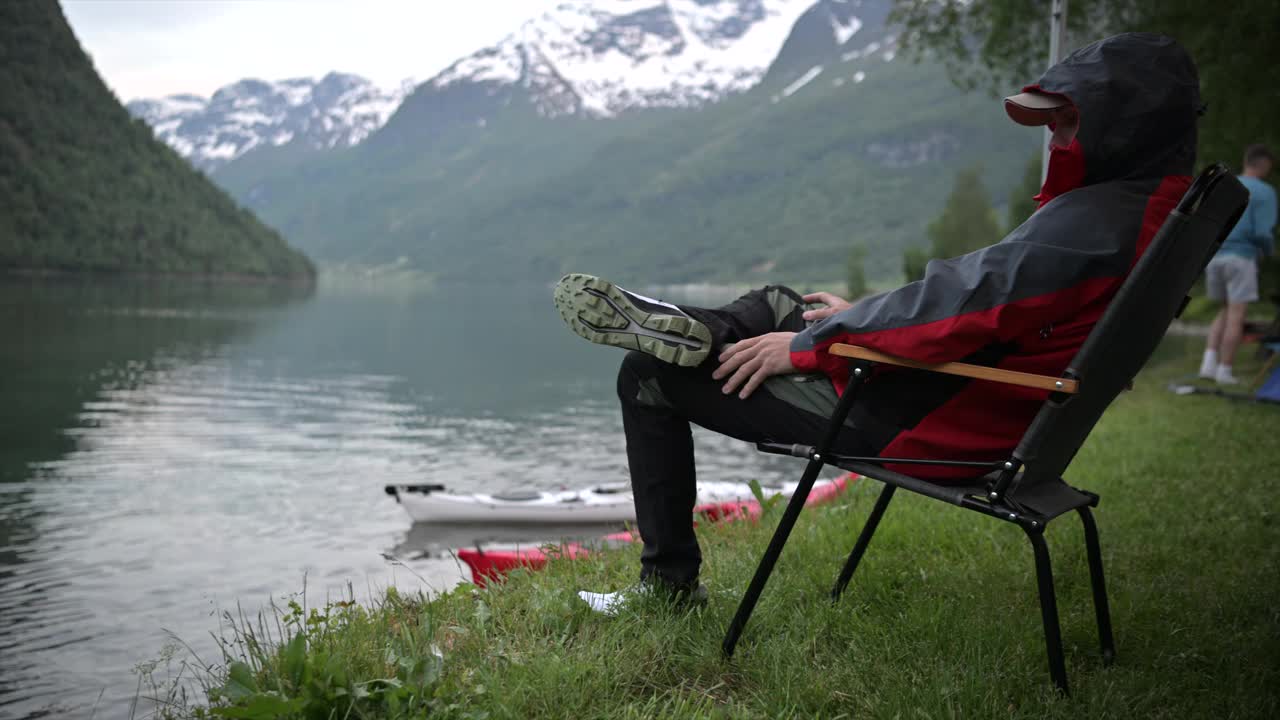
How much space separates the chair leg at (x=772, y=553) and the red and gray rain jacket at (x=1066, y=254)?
29 centimetres

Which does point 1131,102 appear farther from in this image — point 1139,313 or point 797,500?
point 797,500

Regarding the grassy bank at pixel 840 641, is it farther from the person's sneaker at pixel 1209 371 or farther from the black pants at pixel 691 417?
the person's sneaker at pixel 1209 371

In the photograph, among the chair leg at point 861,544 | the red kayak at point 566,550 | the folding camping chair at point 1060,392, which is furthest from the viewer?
the red kayak at point 566,550

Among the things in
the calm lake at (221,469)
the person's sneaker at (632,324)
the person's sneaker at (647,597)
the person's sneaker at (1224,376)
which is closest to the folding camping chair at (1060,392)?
the person's sneaker at (647,597)

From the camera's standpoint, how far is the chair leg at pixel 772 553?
2.95 m

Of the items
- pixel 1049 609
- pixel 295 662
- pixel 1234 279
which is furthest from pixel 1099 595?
pixel 1234 279

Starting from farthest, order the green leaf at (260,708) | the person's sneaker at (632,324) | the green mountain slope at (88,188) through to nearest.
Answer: the green mountain slope at (88,188)
the person's sneaker at (632,324)
the green leaf at (260,708)

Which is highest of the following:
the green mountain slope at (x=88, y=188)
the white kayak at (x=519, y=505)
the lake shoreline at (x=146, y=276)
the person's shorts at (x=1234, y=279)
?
the green mountain slope at (x=88, y=188)

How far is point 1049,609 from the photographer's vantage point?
287cm

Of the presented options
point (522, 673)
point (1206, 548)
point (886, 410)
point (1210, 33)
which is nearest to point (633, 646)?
point (522, 673)

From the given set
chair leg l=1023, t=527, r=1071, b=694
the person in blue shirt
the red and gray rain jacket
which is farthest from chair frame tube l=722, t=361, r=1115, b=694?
Result: the person in blue shirt

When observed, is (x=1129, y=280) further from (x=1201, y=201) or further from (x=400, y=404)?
(x=400, y=404)

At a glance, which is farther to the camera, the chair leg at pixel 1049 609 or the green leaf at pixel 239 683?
the chair leg at pixel 1049 609

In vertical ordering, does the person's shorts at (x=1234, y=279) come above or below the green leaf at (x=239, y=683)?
above
